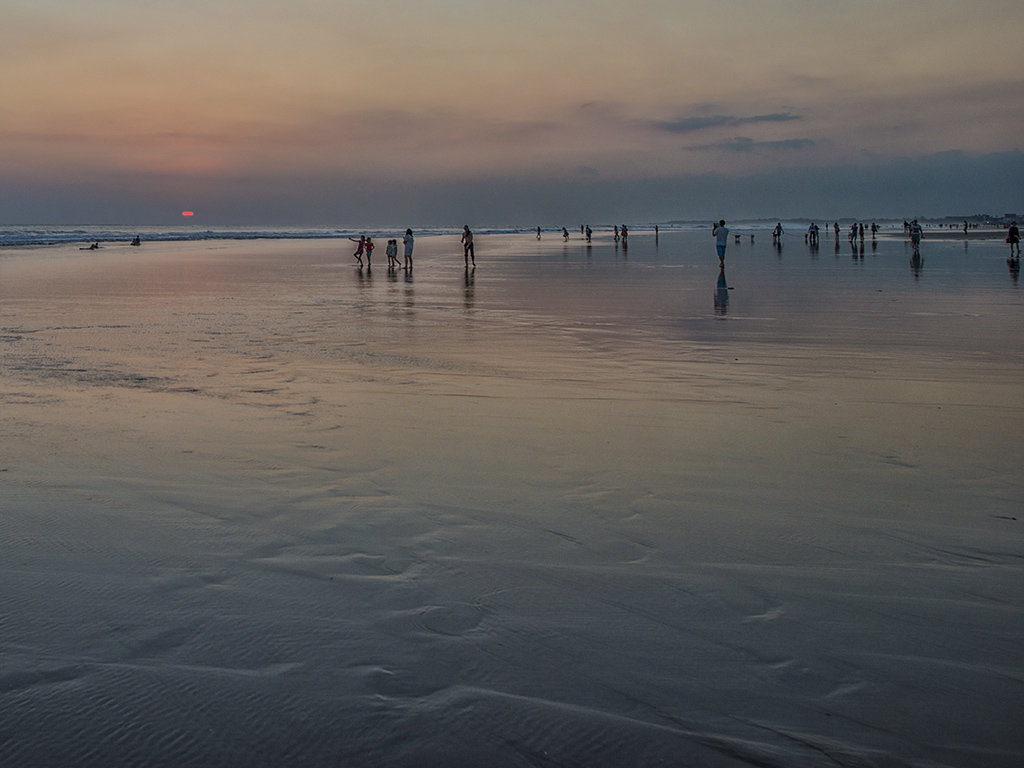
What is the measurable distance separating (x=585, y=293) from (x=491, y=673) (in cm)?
2212

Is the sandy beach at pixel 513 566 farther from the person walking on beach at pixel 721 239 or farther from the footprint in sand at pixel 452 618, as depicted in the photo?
the person walking on beach at pixel 721 239

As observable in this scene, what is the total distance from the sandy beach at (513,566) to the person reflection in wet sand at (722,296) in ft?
27.1

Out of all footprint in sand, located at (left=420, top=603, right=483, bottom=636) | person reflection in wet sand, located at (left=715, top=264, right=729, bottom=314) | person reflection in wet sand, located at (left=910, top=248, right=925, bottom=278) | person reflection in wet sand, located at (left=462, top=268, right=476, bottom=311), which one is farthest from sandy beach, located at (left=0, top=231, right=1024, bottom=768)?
person reflection in wet sand, located at (left=910, top=248, right=925, bottom=278)

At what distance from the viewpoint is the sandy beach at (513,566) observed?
3203 mm

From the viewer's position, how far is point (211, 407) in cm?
902

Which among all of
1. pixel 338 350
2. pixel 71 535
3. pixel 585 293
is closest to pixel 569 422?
pixel 71 535

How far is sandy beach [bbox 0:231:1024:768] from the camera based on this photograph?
3.20 meters

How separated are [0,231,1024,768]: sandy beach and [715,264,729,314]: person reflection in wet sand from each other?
27.1 feet

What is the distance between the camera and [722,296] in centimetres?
2338

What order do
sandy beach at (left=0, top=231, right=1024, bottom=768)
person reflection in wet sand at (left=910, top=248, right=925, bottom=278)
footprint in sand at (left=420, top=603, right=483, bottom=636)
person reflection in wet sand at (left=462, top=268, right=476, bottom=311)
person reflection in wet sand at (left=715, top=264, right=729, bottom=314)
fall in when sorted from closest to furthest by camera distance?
1. sandy beach at (left=0, top=231, right=1024, bottom=768)
2. footprint in sand at (left=420, top=603, right=483, bottom=636)
3. person reflection in wet sand at (left=715, top=264, right=729, bottom=314)
4. person reflection in wet sand at (left=462, top=268, right=476, bottom=311)
5. person reflection in wet sand at (left=910, top=248, right=925, bottom=278)

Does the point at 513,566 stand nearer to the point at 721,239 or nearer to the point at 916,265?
the point at 721,239

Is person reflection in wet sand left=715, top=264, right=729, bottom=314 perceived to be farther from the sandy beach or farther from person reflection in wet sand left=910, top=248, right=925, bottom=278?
the sandy beach

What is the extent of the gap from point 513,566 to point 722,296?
65.0 ft

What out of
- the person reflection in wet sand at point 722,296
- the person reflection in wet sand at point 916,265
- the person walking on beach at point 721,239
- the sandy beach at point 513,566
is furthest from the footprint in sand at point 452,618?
the person reflection in wet sand at point 916,265
